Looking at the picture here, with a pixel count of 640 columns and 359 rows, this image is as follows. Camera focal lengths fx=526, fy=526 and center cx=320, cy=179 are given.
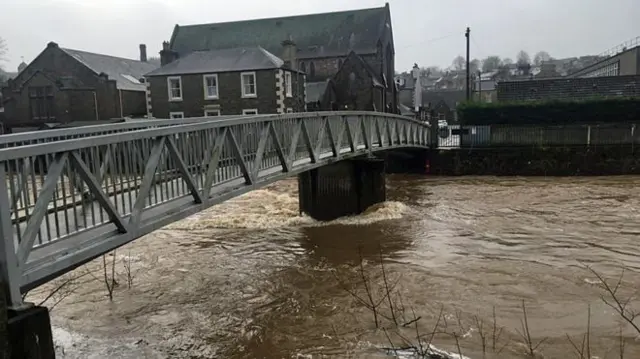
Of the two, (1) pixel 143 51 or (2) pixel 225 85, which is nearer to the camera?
(2) pixel 225 85

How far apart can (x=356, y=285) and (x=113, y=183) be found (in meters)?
5.30

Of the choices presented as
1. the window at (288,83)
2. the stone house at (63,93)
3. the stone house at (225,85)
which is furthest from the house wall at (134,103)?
the window at (288,83)

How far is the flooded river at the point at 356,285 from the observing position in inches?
291

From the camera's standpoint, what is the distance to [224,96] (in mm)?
34344

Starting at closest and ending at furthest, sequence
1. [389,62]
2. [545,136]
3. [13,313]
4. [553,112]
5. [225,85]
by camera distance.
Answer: [13,313], [545,136], [553,112], [225,85], [389,62]

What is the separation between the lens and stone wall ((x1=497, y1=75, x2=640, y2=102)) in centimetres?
3312

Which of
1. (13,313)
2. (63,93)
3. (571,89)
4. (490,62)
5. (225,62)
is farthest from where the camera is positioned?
(490,62)

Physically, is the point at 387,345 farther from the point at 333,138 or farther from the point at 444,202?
the point at 444,202

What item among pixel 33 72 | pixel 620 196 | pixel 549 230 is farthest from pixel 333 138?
pixel 33 72

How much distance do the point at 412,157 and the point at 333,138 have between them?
1509cm

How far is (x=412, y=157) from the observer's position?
27.7 m

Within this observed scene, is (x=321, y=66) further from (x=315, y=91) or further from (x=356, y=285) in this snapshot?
(x=356, y=285)

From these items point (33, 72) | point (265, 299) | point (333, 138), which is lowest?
point (265, 299)

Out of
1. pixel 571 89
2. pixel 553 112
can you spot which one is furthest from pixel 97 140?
pixel 571 89
